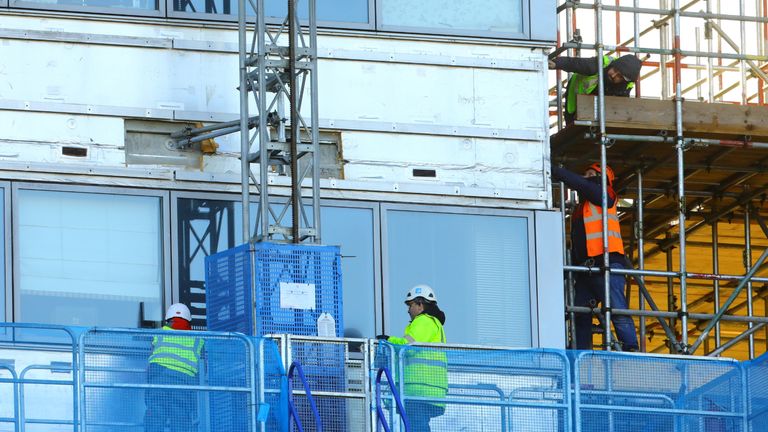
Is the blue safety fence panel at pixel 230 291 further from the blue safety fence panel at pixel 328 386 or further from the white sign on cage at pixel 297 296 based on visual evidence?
the blue safety fence panel at pixel 328 386

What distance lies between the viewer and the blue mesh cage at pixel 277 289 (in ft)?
65.1

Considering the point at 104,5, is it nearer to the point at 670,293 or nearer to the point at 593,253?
the point at 593,253

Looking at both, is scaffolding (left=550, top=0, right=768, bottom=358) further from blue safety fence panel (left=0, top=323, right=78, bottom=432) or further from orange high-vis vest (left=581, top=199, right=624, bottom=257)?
blue safety fence panel (left=0, top=323, right=78, bottom=432)

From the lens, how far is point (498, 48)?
22.5 m

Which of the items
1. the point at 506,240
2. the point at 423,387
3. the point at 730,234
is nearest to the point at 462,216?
the point at 506,240

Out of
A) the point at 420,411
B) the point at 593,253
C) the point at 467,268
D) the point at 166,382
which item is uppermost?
the point at 593,253

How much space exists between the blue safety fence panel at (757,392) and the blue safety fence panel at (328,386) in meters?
3.89

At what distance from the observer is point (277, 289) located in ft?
65.4

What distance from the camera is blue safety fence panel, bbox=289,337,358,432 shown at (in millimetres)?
18578

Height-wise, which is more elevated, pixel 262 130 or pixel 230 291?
pixel 262 130

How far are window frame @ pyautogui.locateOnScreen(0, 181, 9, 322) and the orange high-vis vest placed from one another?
22.9 ft

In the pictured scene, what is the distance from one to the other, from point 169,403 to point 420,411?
2.42 metres

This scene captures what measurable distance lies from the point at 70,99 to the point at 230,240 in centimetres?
230

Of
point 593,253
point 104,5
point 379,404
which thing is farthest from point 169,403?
point 593,253
